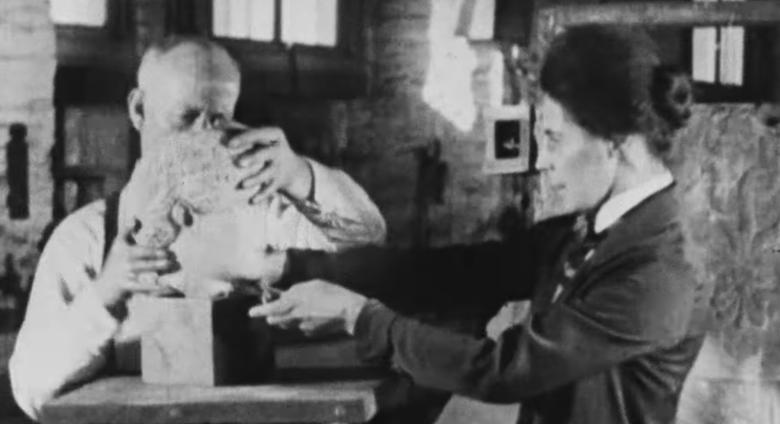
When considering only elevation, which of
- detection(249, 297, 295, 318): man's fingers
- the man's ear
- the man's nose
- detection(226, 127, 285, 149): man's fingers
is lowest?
detection(249, 297, 295, 318): man's fingers

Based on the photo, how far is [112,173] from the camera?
80.7 inches

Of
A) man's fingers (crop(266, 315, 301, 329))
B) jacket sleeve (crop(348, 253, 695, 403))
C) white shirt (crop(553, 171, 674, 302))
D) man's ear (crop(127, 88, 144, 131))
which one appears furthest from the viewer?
man's ear (crop(127, 88, 144, 131))

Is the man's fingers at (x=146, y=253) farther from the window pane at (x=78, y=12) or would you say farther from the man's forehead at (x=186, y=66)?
the window pane at (x=78, y=12)

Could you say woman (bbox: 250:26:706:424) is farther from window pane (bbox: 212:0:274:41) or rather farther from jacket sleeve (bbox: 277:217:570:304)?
window pane (bbox: 212:0:274:41)

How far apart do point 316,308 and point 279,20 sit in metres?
0.61

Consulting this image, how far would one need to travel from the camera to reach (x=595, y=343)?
154 cm

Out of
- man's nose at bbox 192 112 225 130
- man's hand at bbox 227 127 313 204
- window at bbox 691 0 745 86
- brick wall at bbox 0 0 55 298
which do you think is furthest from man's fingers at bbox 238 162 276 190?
window at bbox 691 0 745 86

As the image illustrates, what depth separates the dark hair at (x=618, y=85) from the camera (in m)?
1.61

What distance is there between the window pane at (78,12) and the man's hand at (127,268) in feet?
1.28

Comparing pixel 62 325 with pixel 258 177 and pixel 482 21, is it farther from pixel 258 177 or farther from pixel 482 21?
pixel 482 21

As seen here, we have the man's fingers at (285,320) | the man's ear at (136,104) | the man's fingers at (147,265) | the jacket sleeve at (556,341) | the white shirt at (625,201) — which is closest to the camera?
the jacket sleeve at (556,341)

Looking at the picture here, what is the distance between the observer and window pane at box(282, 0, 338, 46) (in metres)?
2.07

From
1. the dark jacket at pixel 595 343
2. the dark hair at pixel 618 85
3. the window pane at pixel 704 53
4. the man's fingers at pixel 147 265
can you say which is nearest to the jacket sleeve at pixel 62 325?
the man's fingers at pixel 147 265

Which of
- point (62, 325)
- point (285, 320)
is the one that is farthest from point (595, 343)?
point (62, 325)
